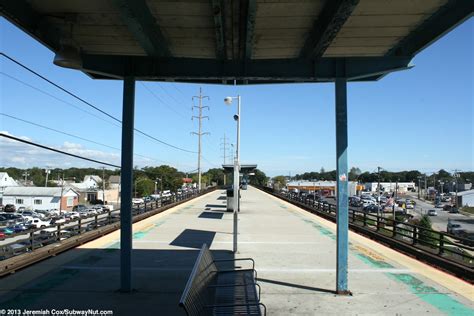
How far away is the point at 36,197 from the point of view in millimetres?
96125

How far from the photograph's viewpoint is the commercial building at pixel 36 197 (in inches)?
3770

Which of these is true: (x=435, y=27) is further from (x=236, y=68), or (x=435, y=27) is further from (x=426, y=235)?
(x=426, y=235)

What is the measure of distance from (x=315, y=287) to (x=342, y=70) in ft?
14.2

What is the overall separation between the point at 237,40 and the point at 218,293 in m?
4.09

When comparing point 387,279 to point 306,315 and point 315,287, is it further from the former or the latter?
point 306,315

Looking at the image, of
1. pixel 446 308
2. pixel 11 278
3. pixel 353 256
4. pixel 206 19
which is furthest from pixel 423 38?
pixel 11 278

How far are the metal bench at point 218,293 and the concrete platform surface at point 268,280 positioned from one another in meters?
0.72

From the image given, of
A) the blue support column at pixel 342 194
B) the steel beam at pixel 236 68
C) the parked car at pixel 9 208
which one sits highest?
the steel beam at pixel 236 68

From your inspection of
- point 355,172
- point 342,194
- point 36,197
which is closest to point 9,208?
point 36,197

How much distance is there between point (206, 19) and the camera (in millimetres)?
6434

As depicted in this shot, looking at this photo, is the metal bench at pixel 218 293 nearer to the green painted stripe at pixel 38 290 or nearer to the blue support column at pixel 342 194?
the blue support column at pixel 342 194

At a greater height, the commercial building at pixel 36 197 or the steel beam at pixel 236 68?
the steel beam at pixel 236 68

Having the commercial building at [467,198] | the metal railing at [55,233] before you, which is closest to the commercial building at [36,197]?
the metal railing at [55,233]

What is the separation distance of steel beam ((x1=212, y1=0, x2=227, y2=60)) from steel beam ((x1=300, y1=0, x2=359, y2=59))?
1401 millimetres
